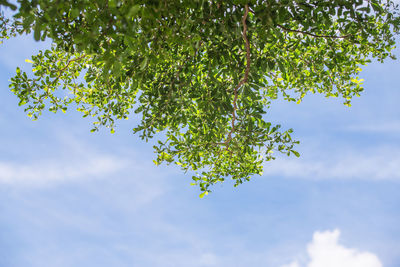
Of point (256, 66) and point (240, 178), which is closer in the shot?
point (256, 66)

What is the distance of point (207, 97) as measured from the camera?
6195 mm

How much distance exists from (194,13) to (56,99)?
15.7ft

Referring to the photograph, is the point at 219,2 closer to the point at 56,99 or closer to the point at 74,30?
the point at 74,30

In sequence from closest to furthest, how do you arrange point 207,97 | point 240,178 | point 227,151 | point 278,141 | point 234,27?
point 234,27 < point 207,97 < point 278,141 < point 227,151 < point 240,178

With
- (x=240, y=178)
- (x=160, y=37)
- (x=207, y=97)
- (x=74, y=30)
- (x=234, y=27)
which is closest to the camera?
(x=234, y=27)

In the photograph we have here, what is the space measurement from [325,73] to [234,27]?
13.2 ft

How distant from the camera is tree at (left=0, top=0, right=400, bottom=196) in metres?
4.59

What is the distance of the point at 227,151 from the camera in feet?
25.1

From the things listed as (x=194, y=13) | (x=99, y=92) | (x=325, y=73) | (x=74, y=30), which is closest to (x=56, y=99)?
(x=99, y=92)

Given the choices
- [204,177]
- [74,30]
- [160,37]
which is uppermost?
[74,30]

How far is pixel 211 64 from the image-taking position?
19.7 feet

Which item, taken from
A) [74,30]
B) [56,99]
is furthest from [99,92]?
[74,30]

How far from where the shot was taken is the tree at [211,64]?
15.1 ft

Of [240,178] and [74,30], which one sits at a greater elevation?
[74,30]
